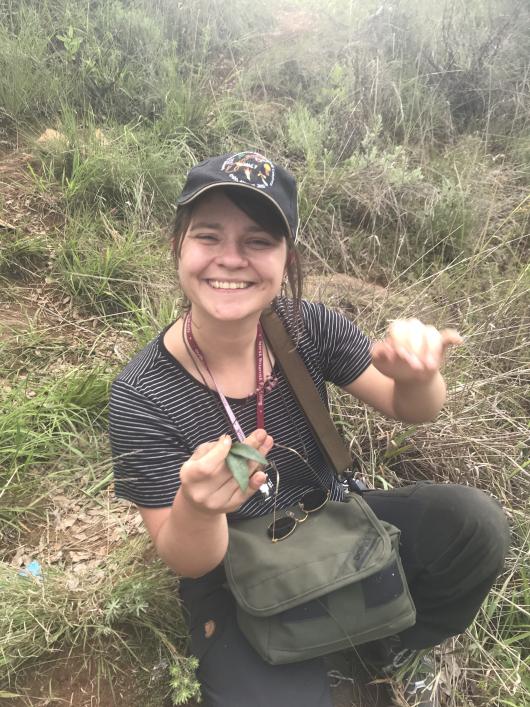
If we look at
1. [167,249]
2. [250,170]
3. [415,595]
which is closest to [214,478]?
[250,170]

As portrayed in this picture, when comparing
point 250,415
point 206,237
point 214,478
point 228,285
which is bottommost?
point 250,415

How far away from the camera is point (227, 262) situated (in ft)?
4.52

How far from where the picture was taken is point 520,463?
2.42m

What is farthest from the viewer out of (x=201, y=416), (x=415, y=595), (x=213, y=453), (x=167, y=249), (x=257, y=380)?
(x=167, y=249)

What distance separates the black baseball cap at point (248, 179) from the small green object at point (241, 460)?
0.62 m

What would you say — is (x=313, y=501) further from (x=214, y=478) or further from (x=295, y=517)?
(x=214, y=478)

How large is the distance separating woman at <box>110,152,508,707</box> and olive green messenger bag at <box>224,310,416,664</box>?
112 millimetres

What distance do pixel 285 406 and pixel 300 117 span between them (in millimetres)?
3014

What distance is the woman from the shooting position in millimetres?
1346

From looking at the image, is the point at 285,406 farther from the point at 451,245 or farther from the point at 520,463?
the point at 451,245

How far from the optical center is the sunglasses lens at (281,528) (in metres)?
1.56

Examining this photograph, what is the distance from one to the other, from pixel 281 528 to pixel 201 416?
0.42m

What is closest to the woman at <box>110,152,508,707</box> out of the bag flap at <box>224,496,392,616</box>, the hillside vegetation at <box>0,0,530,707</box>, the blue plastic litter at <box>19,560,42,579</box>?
the bag flap at <box>224,496,392,616</box>

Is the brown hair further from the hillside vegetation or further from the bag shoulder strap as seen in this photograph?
the hillside vegetation
